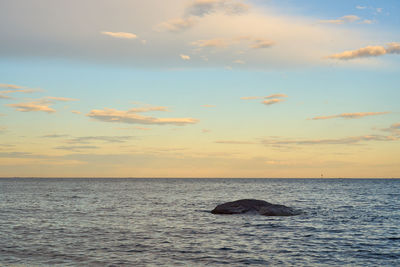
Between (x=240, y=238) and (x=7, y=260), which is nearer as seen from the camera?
(x=7, y=260)

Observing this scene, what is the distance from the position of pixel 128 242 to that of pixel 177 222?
12.2 m

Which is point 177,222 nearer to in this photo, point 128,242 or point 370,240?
point 128,242

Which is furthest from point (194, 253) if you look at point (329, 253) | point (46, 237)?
point (46, 237)

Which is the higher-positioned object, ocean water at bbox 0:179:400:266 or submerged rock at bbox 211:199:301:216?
submerged rock at bbox 211:199:301:216

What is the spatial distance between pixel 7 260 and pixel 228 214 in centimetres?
2874

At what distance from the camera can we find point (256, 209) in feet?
157

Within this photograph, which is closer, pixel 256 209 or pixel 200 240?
pixel 200 240

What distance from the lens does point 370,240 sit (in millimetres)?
30875

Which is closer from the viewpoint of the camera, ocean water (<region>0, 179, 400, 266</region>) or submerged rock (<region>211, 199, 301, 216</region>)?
ocean water (<region>0, 179, 400, 266</region>)

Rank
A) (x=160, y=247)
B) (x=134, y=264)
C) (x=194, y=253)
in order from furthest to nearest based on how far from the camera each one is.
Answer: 1. (x=160, y=247)
2. (x=194, y=253)
3. (x=134, y=264)

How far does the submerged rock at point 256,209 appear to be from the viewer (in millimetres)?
46344

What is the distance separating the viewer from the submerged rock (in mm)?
46344

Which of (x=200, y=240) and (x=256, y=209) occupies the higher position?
(x=256, y=209)

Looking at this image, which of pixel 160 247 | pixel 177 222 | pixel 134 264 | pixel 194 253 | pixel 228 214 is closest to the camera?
pixel 134 264
